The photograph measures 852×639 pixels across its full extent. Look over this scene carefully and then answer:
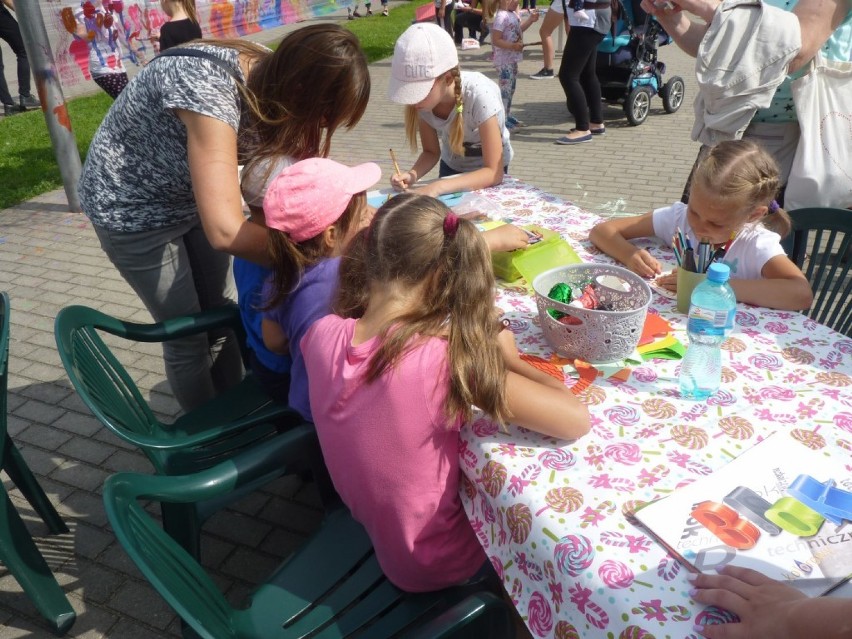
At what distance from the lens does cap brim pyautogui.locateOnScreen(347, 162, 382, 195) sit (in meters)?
1.69

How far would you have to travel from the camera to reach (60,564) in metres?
2.17

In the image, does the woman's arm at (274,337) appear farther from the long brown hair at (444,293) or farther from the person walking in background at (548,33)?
the person walking in background at (548,33)

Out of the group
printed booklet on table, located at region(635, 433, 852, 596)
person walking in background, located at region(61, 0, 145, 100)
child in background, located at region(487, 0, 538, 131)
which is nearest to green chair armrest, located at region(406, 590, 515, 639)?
printed booklet on table, located at region(635, 433, 852, 596)

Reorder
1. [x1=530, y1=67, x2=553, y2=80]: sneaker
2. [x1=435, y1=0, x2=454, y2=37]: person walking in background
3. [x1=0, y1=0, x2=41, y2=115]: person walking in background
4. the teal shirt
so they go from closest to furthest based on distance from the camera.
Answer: the teal shirt → [x1=0, y1=0, x2=41, y2=115]: person walking in background → [x1=530, y1=67, x2=553, y2=80]: sneaker → [x1=435, y1=0, x2=454, y2=37]: person walking in background

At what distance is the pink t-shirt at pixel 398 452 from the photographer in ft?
4.16

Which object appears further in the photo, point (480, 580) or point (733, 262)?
point (733, 262)

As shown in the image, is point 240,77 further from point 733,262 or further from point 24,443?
point 24,443

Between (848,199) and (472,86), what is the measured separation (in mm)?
1486

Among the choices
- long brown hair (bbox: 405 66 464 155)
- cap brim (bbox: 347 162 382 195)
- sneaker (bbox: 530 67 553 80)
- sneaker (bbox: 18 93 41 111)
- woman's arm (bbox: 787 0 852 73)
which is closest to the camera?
cap brim (bbox: 347 162 382 195)

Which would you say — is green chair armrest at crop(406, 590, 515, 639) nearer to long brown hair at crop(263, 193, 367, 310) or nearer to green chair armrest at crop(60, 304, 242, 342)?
long brown hair at crop(263, 193, 367, 310)

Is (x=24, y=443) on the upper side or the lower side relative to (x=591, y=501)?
lower

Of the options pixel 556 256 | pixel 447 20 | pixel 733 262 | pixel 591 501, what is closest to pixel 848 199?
pixel 733 262

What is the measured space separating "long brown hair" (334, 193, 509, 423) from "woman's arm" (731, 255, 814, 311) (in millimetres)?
793

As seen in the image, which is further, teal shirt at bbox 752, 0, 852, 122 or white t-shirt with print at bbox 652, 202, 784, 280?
teal shirt at bbox 752, 0, 852, 122
